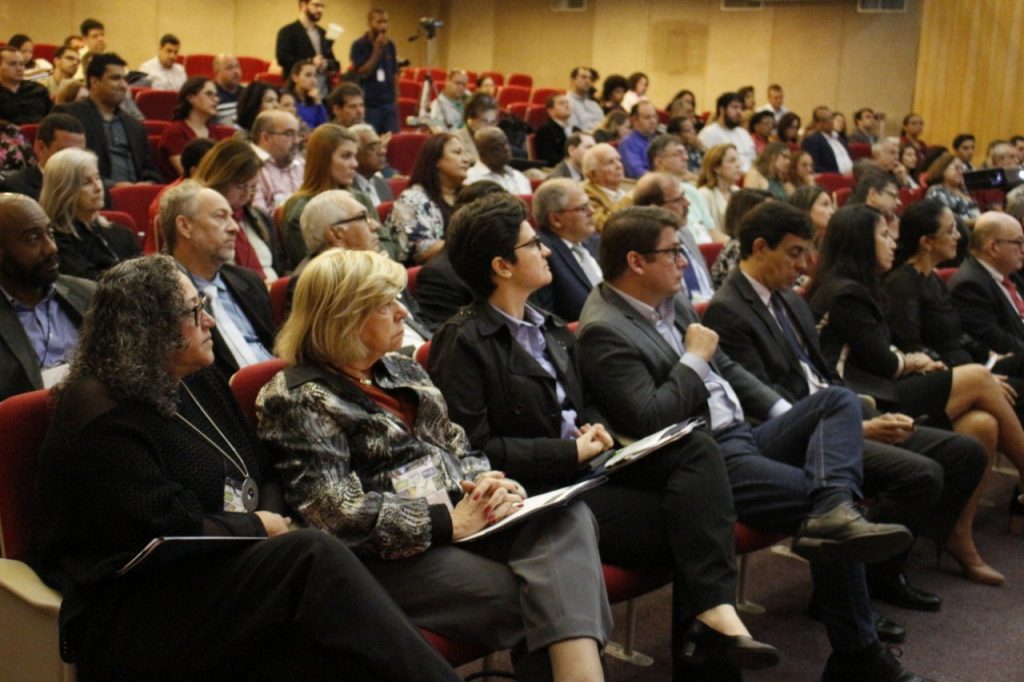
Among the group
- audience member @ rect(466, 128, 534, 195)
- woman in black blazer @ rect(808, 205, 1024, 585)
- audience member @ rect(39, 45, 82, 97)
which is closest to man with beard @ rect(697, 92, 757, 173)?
audience member @ rect(466, 128, 534, 195)

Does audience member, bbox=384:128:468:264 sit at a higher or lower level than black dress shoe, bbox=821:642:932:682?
higher

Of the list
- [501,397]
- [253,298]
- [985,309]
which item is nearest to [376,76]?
[985,309]

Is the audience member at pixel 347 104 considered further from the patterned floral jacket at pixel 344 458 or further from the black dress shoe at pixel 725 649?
the black dress shoe at pixel 725 649

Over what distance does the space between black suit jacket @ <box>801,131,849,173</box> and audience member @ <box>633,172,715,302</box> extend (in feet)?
18.9

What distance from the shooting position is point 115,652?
6.15 ft

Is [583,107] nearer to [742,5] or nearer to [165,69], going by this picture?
[165,69]

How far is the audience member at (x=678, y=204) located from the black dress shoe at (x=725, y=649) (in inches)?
81.5

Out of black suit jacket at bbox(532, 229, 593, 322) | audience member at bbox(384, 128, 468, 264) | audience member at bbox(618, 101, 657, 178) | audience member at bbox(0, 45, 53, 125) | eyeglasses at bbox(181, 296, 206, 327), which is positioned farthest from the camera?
audience member at bbox(618, 101, 657, 178)

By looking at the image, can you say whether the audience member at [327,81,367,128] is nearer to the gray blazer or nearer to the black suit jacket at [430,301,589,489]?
the gray blazer

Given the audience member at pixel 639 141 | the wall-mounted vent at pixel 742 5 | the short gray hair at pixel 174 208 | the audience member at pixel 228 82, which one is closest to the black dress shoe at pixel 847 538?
the short gray hair at pixel 174 208

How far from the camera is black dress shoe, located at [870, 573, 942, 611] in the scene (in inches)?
133

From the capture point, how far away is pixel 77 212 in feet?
12.6

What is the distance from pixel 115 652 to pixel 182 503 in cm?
26

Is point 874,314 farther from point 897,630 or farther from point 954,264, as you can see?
point 954,264
